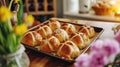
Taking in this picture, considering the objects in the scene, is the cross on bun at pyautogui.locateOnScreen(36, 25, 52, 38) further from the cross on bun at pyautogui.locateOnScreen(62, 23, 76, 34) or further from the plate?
the plate

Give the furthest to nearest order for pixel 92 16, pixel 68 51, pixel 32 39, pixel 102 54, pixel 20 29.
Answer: pixel 92 16
pixel 32 39
pixel 68 51
pixel 20 29
pixel 102 54

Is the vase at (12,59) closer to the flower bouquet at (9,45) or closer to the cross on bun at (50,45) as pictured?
the flower bouquet at (9,45)

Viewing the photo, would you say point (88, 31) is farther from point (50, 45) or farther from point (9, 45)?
point (9, 45)

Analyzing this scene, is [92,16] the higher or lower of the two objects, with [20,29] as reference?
lower

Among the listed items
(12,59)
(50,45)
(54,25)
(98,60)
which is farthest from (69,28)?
(98,60)

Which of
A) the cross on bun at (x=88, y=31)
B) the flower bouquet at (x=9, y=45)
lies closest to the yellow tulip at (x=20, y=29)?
the flower bouquet at (x=9, y=45)

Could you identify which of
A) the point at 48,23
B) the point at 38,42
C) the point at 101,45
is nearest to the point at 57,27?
Result: the point at 48,23
